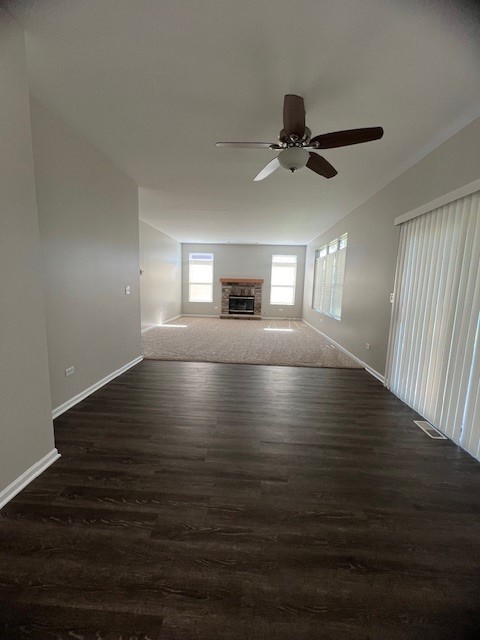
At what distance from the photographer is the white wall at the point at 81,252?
7.38ft

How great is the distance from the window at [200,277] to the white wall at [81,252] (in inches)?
214

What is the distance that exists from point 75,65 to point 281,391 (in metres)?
3.28

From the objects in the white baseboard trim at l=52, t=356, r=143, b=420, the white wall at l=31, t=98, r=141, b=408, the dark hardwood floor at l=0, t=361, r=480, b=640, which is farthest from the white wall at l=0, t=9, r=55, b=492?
the white baseboard trim at l=52, t=356, r=143, b=420

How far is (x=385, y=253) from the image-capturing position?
3441mm

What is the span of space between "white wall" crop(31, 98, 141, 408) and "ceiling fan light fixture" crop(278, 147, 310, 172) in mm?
1983

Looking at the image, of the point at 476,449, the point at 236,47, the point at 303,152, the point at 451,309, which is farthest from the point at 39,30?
the point at 476,449

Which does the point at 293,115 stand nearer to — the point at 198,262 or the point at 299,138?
the point at 299,138

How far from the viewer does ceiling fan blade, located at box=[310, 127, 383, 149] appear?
1.83 metres

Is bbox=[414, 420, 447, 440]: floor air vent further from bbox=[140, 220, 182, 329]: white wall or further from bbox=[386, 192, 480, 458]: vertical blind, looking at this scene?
bbox=[140, 220, 182, 329]: white wall

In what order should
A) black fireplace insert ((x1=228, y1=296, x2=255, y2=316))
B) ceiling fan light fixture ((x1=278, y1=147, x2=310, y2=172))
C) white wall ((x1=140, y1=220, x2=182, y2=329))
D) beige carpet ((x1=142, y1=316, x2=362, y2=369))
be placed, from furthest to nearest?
1. black fireplace insert ((x1=228, y1=296, x2=255, y2=316))
2. white wall ((x1=140, y1=220, x2=182, y2=329))
3. beige carpet ((x1=142, y1=316, x2=362, y2=369))
4. ceiling fan light fixture ((x1=278, y1=147, x2=310, y2=172))

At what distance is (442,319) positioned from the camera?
2355mm

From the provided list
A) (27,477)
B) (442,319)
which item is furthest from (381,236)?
(27,477)

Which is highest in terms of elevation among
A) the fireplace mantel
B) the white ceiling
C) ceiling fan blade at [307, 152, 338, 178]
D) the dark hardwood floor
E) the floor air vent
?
the white ceiling

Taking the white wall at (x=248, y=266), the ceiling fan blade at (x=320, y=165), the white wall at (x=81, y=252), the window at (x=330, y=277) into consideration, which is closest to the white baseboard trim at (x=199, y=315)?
the white wall at (x=248, y=266)
